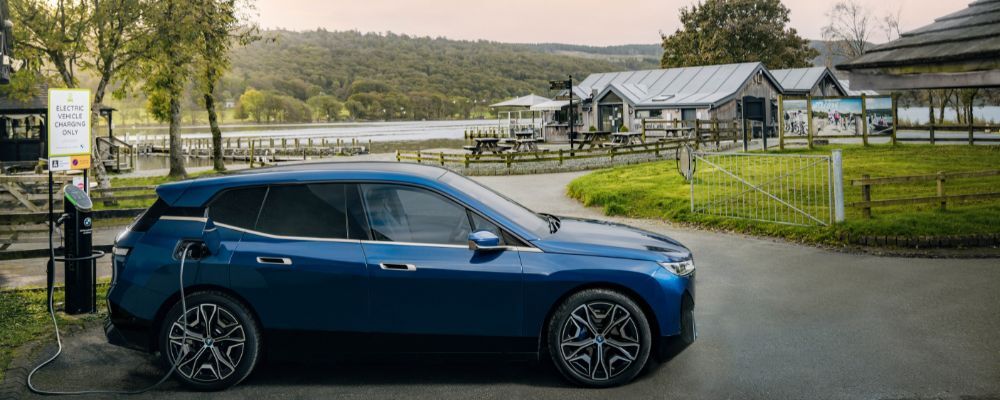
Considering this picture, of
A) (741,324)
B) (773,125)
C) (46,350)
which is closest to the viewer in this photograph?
(46,350)

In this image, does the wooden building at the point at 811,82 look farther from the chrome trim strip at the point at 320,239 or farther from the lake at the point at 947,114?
the chrome trim strip at the point at 320,239

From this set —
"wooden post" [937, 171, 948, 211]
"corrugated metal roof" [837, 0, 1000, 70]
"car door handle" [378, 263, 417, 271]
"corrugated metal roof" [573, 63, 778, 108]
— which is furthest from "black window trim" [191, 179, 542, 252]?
"corrugated metal roof" [573, 63, 778, 108]

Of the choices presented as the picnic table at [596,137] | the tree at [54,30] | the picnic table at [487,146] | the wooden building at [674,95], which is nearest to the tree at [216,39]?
the tree at [54,30]

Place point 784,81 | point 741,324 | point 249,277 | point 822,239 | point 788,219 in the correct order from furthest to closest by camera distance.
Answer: point 784,81 → point 788,219 → point 822,239 → point 741,324 → point 249,277

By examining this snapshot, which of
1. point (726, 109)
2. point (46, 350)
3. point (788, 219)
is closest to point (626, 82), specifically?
point (726, 109)

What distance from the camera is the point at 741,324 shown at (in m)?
8.48

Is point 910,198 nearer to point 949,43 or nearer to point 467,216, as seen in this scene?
point 949,43

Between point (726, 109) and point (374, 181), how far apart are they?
166ft

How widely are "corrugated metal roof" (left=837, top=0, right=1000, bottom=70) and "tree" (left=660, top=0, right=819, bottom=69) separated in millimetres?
71792

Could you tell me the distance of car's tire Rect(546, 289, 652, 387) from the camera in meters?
6.36

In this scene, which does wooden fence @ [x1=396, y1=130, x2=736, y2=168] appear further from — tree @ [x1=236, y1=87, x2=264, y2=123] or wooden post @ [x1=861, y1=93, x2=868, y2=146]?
tree @ [x1=236, y1=87, x2=264, y2=123]

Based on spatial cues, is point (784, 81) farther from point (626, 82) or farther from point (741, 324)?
point (741, 324)

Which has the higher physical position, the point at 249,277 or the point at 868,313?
the point at 249,277

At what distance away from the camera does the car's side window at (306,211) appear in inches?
259
